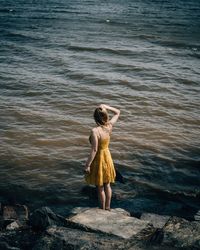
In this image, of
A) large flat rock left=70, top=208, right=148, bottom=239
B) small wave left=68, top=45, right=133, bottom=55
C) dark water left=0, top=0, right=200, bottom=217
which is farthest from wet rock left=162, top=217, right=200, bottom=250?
small wave left=68, top=45, right=133, bottom=55

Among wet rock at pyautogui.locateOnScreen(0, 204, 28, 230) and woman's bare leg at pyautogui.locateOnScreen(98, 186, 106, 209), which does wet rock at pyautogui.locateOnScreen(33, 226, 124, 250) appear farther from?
woman's bare leg at pyautogui.locateOnScreen(98, 186, 106, 209)

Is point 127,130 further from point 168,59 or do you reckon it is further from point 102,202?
point 168,59

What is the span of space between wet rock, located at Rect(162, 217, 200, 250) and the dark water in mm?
1454

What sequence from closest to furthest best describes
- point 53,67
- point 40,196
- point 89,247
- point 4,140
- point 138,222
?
1. point 89,247
2. point 138,222
3. point 40,196
4. point 4,140
5. point 53,67

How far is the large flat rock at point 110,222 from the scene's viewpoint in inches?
195

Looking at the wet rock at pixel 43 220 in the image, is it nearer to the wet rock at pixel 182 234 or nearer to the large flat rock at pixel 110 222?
the large flat rock at pixel 110 222

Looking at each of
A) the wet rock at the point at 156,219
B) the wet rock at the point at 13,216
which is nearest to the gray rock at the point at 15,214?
the wet rock at the point at 13,216

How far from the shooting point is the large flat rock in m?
4.95

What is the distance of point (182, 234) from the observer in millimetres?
4816

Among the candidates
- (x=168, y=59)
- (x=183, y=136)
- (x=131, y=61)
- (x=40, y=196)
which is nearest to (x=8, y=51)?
(x=131, y=61)

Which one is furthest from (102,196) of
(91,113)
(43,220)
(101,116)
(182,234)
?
(91,113)

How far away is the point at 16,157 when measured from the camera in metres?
8.66

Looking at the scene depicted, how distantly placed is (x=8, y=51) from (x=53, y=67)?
443 cm

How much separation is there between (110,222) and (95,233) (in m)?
0.39
